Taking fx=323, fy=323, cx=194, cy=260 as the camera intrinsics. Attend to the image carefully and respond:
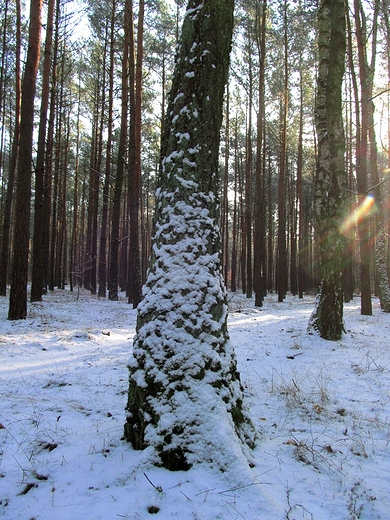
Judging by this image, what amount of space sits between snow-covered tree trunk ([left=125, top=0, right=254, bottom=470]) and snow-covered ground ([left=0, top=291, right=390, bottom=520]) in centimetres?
19

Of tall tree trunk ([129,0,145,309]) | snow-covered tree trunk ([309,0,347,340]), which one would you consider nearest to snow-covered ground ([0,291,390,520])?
snow-covered tree trunk ([309,0,347,340])

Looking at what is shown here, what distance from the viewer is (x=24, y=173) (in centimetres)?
767

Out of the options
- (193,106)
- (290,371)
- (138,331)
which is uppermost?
(193,106)

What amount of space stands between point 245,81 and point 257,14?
2903 millimetres

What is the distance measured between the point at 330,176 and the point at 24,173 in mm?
6958

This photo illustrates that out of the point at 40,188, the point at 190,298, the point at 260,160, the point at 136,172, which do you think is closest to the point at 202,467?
the point at 190,298

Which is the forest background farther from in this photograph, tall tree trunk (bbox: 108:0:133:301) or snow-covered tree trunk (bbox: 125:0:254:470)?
snow-covered tree trunk (bbox: 125:0:254:470)

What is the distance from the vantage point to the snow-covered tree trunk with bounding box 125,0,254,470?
2094 millimetres

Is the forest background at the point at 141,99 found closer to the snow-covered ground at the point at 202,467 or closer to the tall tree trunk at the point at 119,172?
the tall tree trunk at the point at 119,172

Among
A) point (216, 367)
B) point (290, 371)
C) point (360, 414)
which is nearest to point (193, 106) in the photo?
point (216, 367)

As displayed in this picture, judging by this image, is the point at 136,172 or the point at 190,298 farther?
the point at 136,172

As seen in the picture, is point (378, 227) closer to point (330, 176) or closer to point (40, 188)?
point (330, 176)

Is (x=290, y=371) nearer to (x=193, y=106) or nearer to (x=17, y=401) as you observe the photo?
(x=17, y=401)

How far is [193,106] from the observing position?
2600 mm
